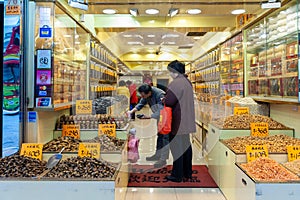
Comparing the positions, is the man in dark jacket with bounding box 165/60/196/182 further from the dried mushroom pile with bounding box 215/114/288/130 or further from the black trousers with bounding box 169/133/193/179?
the dried mushroom pile with bounding box 215/114/288/130

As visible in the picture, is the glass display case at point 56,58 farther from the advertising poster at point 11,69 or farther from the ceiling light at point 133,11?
the ceiling light at point 133,11

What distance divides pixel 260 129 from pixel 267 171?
1116 mm

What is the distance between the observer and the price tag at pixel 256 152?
7.92ft

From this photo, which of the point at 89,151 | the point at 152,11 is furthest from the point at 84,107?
the point at 152,11

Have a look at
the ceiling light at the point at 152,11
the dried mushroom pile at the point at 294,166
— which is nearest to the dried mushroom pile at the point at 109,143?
the dried mushroom pile at the point at 294,166

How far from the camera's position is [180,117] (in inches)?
130

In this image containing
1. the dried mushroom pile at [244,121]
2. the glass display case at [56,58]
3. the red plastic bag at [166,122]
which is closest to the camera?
the glass display case at [56,58]

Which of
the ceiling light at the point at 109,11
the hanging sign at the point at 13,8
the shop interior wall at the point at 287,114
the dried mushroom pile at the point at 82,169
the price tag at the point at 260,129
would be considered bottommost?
the dried mushroom pile at the point at 82,169

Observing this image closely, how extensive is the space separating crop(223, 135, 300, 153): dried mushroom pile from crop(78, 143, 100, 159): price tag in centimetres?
120

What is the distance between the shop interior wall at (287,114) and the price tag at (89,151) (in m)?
2.01

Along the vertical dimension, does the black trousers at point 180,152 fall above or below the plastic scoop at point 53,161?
below

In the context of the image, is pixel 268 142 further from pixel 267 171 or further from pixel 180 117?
pixel 180 117

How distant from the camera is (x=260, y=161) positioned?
2.27m

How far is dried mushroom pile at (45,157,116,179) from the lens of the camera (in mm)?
1888
